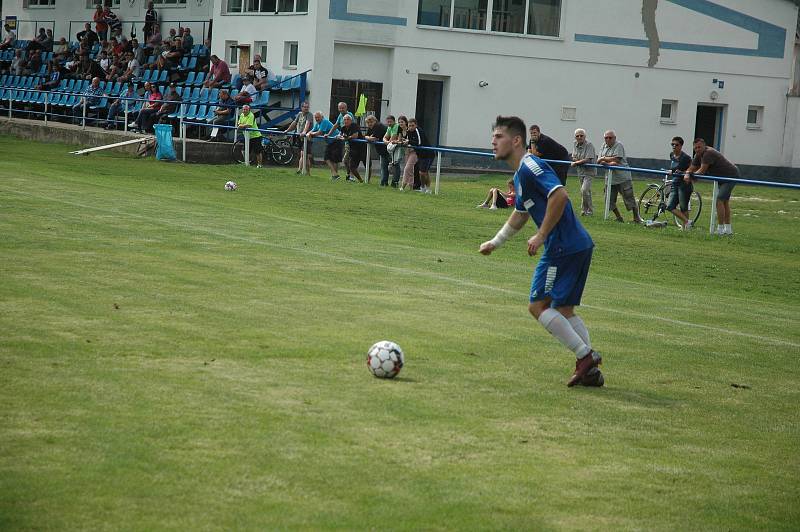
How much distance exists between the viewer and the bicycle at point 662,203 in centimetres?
2397

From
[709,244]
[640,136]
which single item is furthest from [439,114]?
[709,244]

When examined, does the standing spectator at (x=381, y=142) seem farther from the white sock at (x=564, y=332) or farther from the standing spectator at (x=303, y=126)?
the white sock at (x=564, y=332)

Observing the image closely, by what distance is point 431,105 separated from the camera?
4172 cm

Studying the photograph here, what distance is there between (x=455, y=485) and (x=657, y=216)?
19469 mm

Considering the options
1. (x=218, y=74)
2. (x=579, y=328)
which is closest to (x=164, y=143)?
(x=218, y=74)

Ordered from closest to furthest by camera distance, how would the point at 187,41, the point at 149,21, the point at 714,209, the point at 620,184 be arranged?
1. the point at 714,209
2. the point at 620,184
3. the point at 187,41
4. the point at 149,21

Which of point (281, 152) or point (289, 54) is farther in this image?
point (289, 54)

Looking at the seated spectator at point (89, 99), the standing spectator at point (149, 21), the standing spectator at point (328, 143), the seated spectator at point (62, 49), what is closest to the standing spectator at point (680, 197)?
the standing spectator at point (328, 143)

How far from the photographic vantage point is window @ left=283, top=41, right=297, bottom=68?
39500mm

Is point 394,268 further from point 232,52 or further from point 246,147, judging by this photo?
point 232,52

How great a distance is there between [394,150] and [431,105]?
12.9 m

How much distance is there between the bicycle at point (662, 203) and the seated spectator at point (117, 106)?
1794 centimetres

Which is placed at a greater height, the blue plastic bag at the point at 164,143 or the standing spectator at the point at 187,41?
the standing spectator at the point at 187,41

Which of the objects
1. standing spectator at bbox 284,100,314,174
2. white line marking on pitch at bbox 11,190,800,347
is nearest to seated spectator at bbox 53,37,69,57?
standing spectator at bbox 284,100,314,174
